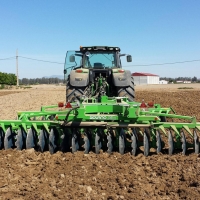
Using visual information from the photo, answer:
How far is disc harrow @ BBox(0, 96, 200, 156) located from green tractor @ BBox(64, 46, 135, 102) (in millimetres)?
1458

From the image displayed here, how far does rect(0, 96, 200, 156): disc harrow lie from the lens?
4.91 m

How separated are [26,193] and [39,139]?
6.09 feet

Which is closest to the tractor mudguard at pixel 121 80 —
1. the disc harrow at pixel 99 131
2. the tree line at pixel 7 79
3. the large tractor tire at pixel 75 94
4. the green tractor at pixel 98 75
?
the green tractor at pixel 98 75

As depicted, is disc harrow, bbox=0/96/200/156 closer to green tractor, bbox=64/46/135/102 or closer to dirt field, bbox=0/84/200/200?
dirt field, bbox=0/84/200/200

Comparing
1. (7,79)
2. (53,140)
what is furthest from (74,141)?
(7,79)

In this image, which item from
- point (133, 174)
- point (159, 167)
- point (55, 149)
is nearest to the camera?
point (133, 174)

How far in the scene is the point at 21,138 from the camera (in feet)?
17.3

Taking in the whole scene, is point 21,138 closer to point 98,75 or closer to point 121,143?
Answer: point 121,143

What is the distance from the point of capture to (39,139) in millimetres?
5133

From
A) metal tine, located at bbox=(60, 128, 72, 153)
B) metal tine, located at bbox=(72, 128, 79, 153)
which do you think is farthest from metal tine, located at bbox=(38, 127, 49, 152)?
metal tine, located at bbox=(72, 128, 79, 153)

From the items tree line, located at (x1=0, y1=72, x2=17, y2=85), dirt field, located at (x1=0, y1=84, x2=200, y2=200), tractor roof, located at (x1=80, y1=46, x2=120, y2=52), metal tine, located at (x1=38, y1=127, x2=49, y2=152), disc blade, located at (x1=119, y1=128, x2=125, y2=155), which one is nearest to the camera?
dirt field, located at (x1=0, y1=84, x2=200, y2=200)

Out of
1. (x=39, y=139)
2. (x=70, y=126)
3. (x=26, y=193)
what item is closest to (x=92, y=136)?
(x=70, y=126)

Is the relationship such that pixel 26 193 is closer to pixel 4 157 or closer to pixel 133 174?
pixel 133 174

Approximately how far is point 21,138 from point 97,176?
196 cm
